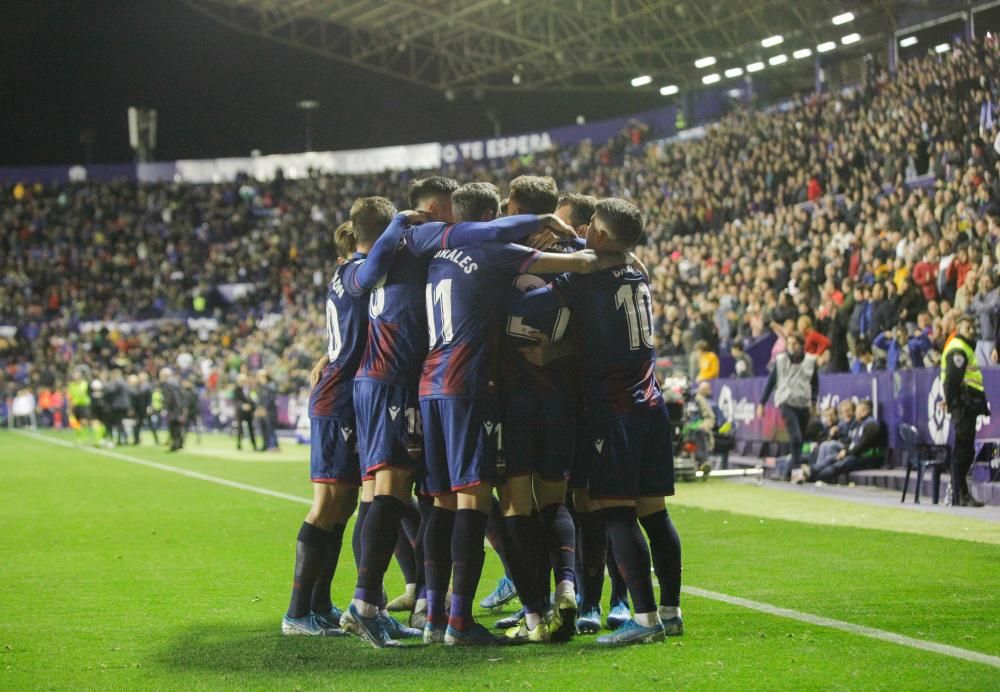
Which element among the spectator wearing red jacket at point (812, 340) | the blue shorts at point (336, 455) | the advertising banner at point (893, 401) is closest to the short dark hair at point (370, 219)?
the blue shorts at point (336, 455)

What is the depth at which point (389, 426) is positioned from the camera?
7.01m

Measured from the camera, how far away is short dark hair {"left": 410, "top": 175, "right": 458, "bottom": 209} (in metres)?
7.29

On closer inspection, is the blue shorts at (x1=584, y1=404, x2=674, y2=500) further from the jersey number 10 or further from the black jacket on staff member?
the black jacket on staff member

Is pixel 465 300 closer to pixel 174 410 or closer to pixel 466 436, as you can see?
pixel 466 436

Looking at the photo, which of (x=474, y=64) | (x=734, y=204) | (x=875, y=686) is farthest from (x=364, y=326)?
(x=474, y=64)

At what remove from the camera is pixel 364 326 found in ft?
24.4

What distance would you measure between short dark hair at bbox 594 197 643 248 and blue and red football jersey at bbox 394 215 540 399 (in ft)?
1.48

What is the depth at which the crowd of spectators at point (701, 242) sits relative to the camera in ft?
66.9

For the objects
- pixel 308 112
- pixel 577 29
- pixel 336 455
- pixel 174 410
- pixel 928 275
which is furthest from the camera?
pixel 308 112

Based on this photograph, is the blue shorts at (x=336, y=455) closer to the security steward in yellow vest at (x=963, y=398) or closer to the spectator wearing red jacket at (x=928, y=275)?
the security steward in yellow vest at (x=963, y=398)

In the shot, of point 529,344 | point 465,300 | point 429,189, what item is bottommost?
point 529,344

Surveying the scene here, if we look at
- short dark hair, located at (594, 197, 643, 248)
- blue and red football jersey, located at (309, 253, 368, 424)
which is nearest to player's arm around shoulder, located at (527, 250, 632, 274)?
short dark hair, located at (594, 197, 643, 248)

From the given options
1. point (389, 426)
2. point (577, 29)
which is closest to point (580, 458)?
point (389, 426)

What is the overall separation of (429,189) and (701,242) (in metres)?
24.1
